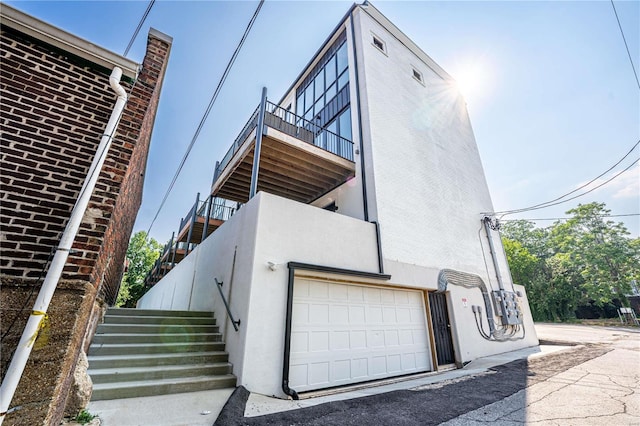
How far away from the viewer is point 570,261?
25.3m

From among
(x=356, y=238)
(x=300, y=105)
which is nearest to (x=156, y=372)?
(x=356, y=238)

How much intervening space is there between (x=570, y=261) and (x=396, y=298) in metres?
29.6

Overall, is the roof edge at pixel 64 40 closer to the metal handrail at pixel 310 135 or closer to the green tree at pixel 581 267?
the metal handrail at pixel 310 135

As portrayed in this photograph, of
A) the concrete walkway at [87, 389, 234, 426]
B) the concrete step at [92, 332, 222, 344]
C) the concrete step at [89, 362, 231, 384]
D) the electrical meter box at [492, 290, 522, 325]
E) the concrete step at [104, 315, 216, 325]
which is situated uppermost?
the electrical meter box at [492, 290, 522, 325]

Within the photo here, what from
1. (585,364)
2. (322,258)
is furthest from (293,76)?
(585,364)

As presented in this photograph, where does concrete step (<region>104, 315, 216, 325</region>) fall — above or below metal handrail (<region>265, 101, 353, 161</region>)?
below

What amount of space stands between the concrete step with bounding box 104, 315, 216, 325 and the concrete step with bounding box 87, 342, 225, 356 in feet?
2.68

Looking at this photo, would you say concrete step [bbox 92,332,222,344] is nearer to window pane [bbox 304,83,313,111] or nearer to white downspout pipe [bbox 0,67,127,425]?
white downspout pipe [bbox 0,67,127,425]

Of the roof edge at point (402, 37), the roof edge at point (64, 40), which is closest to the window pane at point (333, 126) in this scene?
the roof edge at point (402, 37)

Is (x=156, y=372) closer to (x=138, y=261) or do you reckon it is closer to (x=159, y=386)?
(x=159, y=386)

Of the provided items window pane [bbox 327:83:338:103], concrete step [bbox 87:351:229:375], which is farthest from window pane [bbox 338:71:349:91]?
concrete step [bbox 87:351:229:375]

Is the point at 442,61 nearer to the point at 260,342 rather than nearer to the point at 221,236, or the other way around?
the point at 221,236

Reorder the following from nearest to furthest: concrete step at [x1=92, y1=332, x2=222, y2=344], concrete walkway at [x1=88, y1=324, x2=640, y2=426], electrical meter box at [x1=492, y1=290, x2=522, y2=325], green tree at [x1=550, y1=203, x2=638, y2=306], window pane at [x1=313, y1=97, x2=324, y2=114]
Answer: concrete walkway at [x1=88, y1=324, x2=640, y2=426], concrete step at [x1=92, y1=332, x2=222, y2=344], electrical meter box at [x1=492, y1=290, x2=522, y2=325], window pane at [x1=313, y1=97, x2=324, y2=114], green tree at [x1=550, y1=203, x2=638, y2=306]

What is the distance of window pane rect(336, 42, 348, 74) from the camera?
31.8ft
